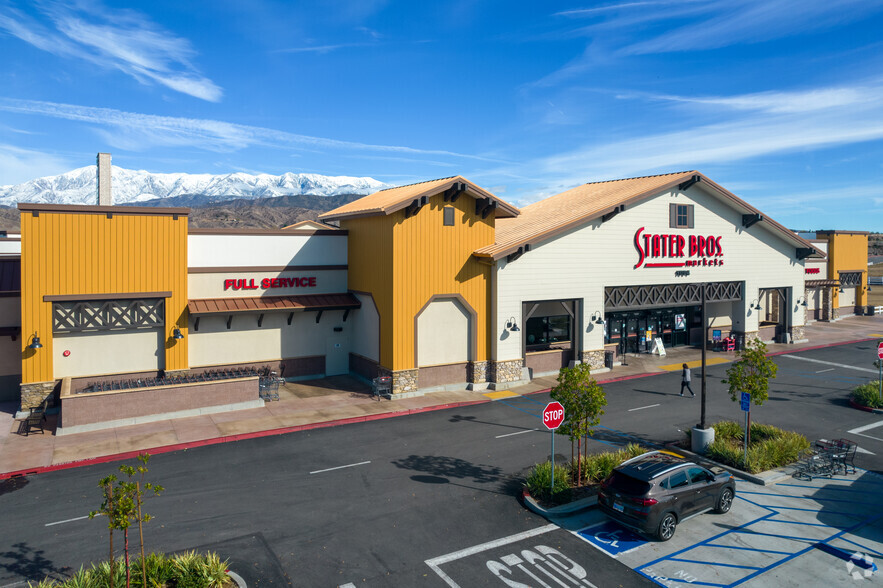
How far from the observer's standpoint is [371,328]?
2838cm

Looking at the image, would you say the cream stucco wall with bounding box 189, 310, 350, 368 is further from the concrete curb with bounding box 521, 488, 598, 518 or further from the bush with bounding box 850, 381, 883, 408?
the bush with bounding box 850, 381, 883, 408

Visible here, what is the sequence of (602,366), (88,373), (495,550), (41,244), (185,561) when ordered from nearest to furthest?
(185,561)
(495,550)
(41,244)
(88,373)
(602,366)

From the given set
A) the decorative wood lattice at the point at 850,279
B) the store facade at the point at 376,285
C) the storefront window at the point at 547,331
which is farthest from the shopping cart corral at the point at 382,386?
the decorative wood lattice at the point at 850,279

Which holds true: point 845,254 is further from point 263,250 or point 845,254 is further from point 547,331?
point 263,250


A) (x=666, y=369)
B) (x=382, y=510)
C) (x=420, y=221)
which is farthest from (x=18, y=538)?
(x=666, y=369)

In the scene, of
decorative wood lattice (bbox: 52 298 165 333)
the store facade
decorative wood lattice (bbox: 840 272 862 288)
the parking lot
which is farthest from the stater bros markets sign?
decorative wood lattice (bbox: 840 272 862 288)

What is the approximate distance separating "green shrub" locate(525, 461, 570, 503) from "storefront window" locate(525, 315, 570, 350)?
16670 millimetres

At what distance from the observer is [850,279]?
181 feet

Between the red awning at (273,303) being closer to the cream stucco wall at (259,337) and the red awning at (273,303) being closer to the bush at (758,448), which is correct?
the cream stucco wall at (259,337)

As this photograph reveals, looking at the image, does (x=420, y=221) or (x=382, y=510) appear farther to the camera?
(x=420, y=221)

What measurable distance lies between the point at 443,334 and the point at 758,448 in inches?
548

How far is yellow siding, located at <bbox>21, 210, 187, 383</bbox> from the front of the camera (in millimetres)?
22922

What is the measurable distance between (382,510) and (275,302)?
50.7ft

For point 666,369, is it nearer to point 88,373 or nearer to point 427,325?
point 427,325
